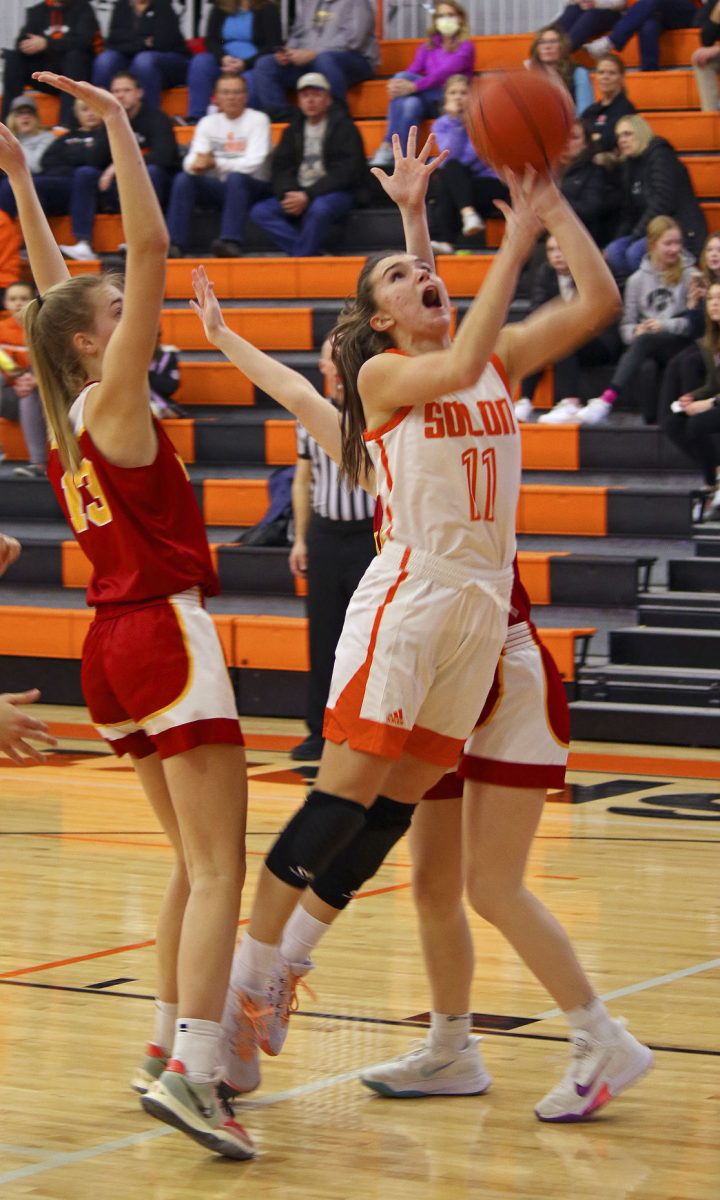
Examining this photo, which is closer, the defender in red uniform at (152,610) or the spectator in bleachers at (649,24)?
the defender in red uniform at (152,610)

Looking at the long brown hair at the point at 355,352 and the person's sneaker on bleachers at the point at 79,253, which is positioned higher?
the long brown hair at the point at 355,352

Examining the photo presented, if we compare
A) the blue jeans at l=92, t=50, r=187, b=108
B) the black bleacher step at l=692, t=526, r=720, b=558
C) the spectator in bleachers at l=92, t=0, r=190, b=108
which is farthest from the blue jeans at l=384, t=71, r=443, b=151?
the black bleacher step at l=692, t=526, r=720, b=558

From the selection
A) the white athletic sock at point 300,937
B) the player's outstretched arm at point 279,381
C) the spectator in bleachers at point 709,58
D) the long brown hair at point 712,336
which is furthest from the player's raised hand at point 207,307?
the spectator in bleachers at point 709,58

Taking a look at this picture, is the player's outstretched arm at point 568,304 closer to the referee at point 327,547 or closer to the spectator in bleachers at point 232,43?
the referee at point 327,547

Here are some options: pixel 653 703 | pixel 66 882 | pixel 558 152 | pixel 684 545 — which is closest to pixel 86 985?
pixel 66 882

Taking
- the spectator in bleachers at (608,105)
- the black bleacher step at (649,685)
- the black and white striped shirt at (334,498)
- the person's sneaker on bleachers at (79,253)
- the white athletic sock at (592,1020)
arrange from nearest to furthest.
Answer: the white athletic sock at (592,1020) → the black and white striped shirt at (334,498) → the black bleacher step at (649,685) → the spectator in bleachers at (608,105) → the person's sneaker on bleachers at (79,253)

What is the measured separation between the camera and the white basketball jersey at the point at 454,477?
3.12 meters

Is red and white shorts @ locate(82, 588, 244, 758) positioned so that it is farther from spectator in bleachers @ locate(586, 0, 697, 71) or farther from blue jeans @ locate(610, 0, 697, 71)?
blue jeans @ locate(610, 0, 697, 71)

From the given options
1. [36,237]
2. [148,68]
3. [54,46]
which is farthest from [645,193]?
[36,237]

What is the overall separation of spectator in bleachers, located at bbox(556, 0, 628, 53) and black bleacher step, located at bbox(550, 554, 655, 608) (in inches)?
185

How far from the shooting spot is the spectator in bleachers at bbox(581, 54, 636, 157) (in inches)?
422

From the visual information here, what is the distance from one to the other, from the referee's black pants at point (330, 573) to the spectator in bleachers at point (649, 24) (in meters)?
5.97

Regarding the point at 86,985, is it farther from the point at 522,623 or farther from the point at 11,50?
the point at 11,50

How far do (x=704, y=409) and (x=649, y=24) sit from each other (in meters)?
4.24
